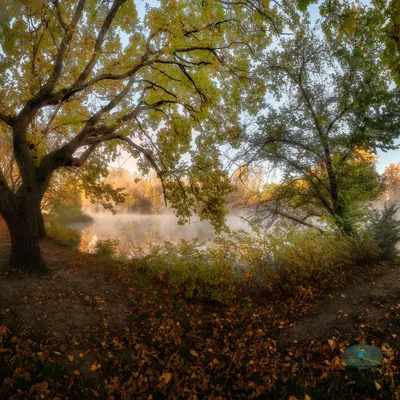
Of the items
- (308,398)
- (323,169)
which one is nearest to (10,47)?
(308,398)

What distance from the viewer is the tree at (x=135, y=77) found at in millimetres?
5629

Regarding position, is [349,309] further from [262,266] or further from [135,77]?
[135,77]

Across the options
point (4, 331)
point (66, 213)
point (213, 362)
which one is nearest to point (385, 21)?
point (213, 362)

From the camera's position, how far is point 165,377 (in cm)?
380

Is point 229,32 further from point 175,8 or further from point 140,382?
point 140,382

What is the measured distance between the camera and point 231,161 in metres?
8.41

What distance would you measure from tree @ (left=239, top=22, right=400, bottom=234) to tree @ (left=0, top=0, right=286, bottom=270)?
59.4 inches

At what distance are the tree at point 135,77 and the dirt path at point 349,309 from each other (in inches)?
149

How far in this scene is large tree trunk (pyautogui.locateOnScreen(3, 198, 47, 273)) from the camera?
6.45 m

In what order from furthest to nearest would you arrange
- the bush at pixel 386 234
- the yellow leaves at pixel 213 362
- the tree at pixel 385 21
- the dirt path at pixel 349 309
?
the bush at pixel 386 234
the dirt path at pixel 349 309
the yellow leaves at pixel 213 362
the tree at pixel 385 21

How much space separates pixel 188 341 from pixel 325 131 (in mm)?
7774

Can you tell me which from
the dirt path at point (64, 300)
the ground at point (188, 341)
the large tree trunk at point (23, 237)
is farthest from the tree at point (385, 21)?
the large tree trunk at point (23, 237)

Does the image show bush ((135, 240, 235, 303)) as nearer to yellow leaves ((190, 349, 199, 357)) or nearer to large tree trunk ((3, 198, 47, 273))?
yellow leaves ((190, 349, 199, 357))

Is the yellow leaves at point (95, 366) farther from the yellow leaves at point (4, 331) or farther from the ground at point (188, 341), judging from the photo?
the yellow leaves at point (4, 331)
